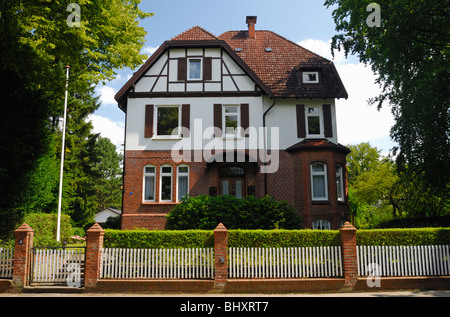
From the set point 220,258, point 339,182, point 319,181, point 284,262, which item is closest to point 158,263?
point 220,258

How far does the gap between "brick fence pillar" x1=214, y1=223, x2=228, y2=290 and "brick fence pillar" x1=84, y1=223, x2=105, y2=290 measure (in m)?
3.50

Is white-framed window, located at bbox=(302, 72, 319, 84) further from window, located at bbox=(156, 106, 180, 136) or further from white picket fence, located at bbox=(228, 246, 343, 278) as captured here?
white picket fence, located at bbox=(228, 246, 343, 278)

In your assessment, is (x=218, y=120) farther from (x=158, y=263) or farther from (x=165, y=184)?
(x=158, y=263)

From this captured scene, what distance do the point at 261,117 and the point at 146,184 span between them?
7.36 m

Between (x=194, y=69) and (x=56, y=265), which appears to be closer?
(x=56, y=265)

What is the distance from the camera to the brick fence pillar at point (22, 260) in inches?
393

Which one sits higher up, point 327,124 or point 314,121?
point 314,121

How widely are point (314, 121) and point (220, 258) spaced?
1201 centimetres

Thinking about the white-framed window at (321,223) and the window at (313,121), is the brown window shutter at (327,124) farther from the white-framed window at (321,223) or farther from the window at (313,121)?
the white-framed window at (321,223)

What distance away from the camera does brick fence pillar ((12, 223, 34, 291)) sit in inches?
393

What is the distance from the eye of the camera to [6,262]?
404 inches

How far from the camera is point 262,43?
22.8 meters

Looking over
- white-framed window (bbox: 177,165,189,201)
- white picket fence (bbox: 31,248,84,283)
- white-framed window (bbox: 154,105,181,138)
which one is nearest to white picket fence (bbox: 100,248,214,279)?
white picket fence (bbox: 31,248,84,283)

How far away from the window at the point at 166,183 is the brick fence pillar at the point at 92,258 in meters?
8.10
